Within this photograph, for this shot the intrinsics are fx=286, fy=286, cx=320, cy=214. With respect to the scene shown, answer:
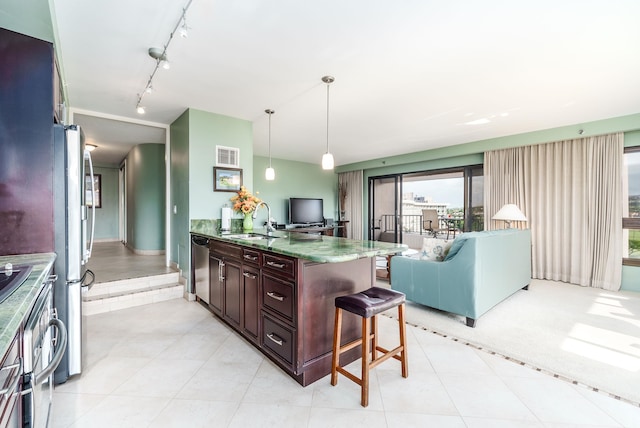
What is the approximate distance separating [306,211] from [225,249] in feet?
16.0

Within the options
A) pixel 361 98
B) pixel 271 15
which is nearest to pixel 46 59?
pixel 271 15

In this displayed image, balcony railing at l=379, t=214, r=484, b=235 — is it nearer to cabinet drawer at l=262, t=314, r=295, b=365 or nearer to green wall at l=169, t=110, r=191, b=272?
cabinet drawer at l=262, t=314, r=295, b=365

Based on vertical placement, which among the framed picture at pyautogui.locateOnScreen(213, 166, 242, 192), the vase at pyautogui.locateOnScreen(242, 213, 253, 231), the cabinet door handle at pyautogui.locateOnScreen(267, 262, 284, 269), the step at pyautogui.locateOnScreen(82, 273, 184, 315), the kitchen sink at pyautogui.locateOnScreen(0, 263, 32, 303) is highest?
the framed picture at pyautogui.locateOnScreen(213, 166, 242, 192)

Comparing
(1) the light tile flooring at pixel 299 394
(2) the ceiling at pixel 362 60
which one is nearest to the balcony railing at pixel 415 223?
(2) the ceiling at pixel 362 60

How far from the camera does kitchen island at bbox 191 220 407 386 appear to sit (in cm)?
190

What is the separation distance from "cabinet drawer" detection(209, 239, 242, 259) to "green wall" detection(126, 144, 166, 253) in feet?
12.1

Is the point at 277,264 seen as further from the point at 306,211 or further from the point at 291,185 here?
the point at 291,185

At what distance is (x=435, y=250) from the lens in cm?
339

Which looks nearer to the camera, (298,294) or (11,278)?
(11,278)

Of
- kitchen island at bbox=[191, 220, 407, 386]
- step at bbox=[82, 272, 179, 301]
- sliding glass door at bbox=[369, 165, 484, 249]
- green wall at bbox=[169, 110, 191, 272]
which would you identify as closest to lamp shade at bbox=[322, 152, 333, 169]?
kitchen island at bbox=[191, 220, 407, 386]

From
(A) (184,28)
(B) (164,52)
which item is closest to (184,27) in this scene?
(A) (184,28)

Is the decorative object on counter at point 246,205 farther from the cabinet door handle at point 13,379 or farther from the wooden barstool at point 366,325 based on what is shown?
the cabinet door handle at point 13,379

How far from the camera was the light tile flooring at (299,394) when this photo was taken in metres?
1.62

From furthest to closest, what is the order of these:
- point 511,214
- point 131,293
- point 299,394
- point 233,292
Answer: point 511,214
point 131,293
point 233,292
point 299,394
